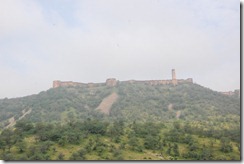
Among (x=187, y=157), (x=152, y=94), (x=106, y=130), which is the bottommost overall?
(x=187, y=157)

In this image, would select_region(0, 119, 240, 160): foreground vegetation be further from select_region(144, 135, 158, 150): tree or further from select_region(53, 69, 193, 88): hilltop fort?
select_region(53, 69, 193, 88): hilltop fort

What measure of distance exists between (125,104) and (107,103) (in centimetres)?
1055

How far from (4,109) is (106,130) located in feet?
190

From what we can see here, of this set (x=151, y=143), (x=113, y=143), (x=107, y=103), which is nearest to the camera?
(x=151, y=143)

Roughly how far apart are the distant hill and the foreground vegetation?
904 inches

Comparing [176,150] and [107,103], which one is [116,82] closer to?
[107,103]

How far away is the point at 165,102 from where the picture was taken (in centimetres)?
7850

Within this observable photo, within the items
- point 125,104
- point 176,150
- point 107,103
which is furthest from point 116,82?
point 176,150

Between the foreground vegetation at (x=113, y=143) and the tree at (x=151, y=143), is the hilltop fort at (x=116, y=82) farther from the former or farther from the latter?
Answer: the tree at (x=151, y=143)

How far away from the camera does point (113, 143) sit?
3362 centimetres

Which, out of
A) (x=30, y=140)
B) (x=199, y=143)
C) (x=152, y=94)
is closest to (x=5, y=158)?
(x=30, y=140)

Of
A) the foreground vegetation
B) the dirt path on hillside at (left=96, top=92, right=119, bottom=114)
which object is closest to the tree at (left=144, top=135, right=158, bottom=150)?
→ the foreground vegetation

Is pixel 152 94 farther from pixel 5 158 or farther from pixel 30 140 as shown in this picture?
pixel 5 158

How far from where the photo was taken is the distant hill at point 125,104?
65738 millimetres
